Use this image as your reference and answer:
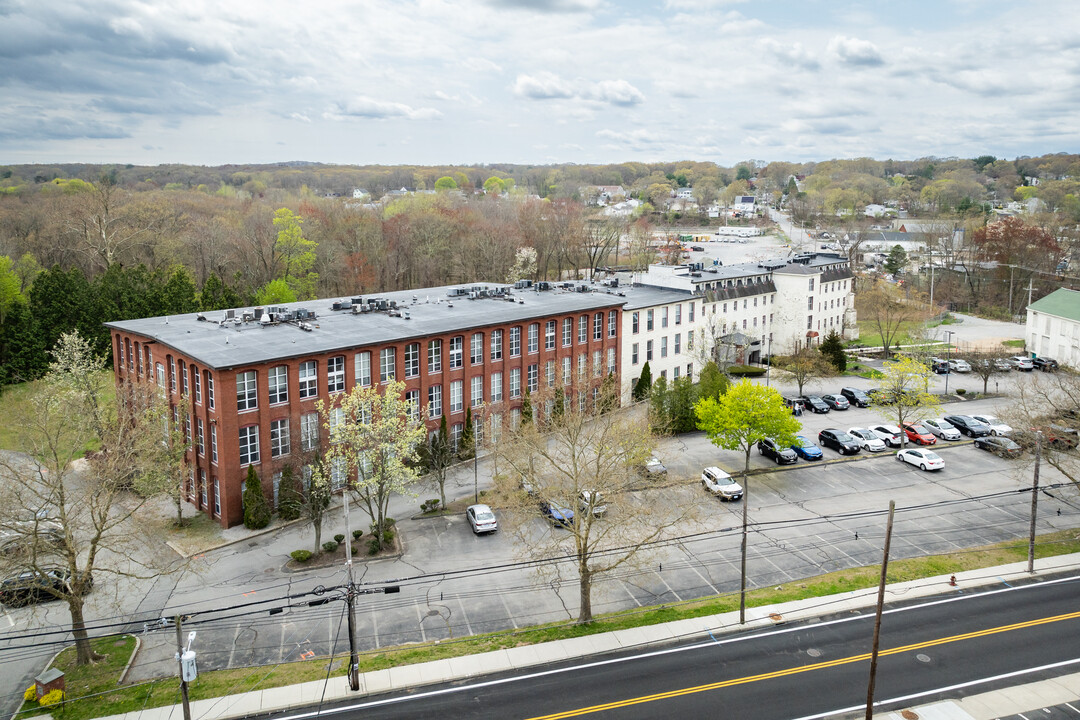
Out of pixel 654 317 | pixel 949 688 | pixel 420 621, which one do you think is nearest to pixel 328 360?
pixel 420 621

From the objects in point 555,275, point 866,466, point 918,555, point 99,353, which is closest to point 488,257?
point 555,275

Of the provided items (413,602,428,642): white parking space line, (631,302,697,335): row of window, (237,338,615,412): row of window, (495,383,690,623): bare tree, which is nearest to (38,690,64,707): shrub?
(413,602,428,642): white parking space line

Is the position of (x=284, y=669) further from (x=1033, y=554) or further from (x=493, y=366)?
(x=1033, y=554)

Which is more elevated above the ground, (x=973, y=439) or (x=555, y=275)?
(x=555, y=275)

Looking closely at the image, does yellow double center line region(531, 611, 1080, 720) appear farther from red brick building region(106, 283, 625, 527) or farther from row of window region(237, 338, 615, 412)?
row of window region(237, 338, 615, 412)

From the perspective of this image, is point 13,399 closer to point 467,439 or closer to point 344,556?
point 467,439

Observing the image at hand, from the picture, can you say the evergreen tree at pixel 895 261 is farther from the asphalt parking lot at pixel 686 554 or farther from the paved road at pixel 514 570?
the paved road at pixel 514 570
